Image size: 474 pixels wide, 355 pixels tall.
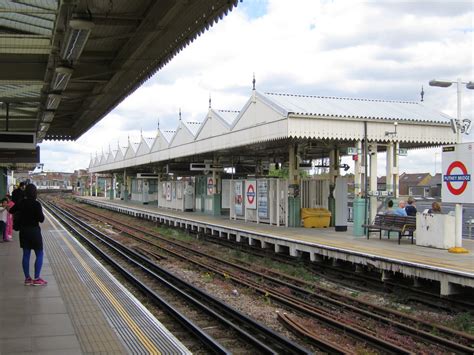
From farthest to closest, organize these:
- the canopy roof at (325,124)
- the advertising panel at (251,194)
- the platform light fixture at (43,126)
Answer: the advertising panel at (251,194)
the platform light fixture at (43,126)
the canopy roof at (325,124)

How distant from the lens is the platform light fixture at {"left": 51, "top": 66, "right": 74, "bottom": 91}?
855 centimetres

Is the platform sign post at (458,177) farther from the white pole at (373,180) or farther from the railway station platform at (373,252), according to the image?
the white pole at (373,180)

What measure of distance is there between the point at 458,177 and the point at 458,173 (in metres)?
0.09

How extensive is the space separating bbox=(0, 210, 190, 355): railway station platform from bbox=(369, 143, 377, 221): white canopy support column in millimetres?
8280

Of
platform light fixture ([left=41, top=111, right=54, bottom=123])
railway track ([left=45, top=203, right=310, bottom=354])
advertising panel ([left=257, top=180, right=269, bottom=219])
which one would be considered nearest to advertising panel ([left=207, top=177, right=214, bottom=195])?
advertising panel ([left=257, top=180, right=269, bottom=219])

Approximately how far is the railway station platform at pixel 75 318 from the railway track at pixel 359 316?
2673 millimetres

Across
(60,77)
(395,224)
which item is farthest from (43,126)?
(395,224)

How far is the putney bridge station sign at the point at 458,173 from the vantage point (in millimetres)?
11133

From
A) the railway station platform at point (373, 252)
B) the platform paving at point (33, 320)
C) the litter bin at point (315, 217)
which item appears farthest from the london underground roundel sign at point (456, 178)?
the platform paving at point (33, 320)

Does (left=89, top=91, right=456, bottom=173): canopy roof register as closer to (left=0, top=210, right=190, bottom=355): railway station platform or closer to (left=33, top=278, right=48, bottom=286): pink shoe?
(left=0, top=210, right=190, bottom=355): railway station platform

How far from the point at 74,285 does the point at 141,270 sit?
482 centimetres

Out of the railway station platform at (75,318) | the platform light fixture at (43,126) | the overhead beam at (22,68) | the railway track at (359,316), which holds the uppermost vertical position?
the overhead beam at (22,68)

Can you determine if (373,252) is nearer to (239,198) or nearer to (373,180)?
(373,180)

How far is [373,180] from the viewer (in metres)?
15.8
